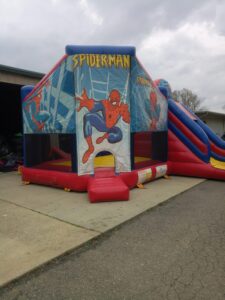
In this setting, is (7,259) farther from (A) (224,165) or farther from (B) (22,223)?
(A) (224,165)

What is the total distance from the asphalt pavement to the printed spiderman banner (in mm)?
2279

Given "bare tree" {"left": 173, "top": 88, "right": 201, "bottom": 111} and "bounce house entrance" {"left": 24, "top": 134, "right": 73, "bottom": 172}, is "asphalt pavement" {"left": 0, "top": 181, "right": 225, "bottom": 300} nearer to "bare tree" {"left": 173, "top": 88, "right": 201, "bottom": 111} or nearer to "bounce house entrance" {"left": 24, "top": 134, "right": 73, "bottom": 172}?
"bounce house entrance" {"left": 24, "top": 134, "right": 73, "bottom": 172}

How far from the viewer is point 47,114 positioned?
7227 mm

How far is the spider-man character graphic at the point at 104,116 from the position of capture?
6438 millimetres

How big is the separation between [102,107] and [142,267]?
408 centimetres

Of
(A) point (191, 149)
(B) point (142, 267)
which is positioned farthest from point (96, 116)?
(B) point (142, 267)

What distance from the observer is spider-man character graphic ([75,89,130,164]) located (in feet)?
21.1

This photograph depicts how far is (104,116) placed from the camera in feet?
21.4

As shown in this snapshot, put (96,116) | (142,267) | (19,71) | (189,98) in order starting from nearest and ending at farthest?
1. (142,267)
2. (96,116)
3. (19,71)
4. (189,98)

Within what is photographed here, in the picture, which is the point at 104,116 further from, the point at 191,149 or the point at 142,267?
the point at 142,267

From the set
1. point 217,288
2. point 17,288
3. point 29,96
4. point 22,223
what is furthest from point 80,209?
point 29,96

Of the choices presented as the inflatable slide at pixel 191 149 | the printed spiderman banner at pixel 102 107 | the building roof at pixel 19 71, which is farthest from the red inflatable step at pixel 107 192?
the building roof at pixel 19 71

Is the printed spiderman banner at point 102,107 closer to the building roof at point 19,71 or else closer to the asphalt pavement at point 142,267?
the asphalt pavement at point 142,267

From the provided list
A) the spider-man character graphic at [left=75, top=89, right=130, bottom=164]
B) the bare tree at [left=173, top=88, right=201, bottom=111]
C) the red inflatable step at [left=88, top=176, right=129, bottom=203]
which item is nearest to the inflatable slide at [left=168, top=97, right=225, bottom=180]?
the spider-man character graphic at [left=75, top=89, right=130, bottom=164]
